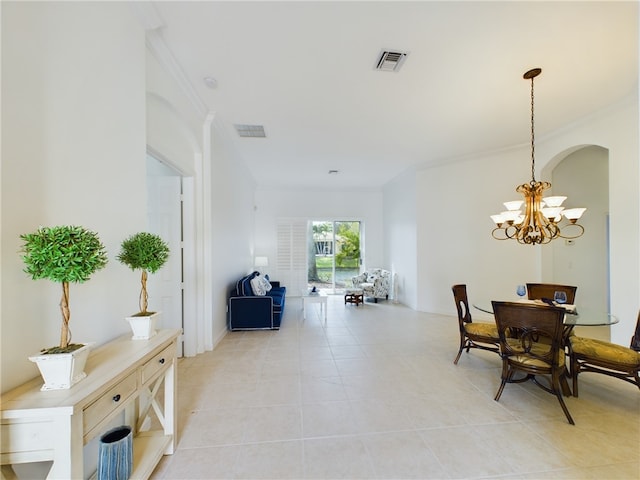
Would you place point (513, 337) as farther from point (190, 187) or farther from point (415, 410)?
point (190, 187)

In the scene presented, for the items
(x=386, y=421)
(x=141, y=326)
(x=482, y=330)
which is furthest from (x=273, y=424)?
(x=482, y=330)

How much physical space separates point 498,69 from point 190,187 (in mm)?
3671

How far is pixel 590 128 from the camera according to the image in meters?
3.68

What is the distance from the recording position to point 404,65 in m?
2.60

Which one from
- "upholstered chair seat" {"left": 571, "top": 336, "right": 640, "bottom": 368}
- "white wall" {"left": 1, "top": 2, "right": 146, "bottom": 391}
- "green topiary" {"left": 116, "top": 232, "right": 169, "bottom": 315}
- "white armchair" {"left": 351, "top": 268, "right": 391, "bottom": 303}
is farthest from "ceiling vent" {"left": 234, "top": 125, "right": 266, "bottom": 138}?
"upholstered chair seat" {"left": 571, "top": 336, "right": 640, "bottom": 368}

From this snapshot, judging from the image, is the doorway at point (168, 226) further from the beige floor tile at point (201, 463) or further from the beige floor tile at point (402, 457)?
A: the beige floor tile at point (402, 457)

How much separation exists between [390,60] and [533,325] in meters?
2.67

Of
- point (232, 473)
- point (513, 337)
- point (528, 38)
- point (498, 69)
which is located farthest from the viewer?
point (513, 337)

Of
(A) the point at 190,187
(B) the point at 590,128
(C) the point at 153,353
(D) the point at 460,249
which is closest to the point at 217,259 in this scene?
(A) the point at 190,187

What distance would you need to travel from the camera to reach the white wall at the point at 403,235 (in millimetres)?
6074

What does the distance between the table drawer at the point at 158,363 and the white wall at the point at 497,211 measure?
16.0 ft

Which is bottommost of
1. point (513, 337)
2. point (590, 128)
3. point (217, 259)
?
point (513, 337)

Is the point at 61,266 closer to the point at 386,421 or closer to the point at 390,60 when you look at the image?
the point at 386,421

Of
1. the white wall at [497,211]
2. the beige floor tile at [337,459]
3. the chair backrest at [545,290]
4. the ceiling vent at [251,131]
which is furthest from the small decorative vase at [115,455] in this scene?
the white wall at [497,211]
